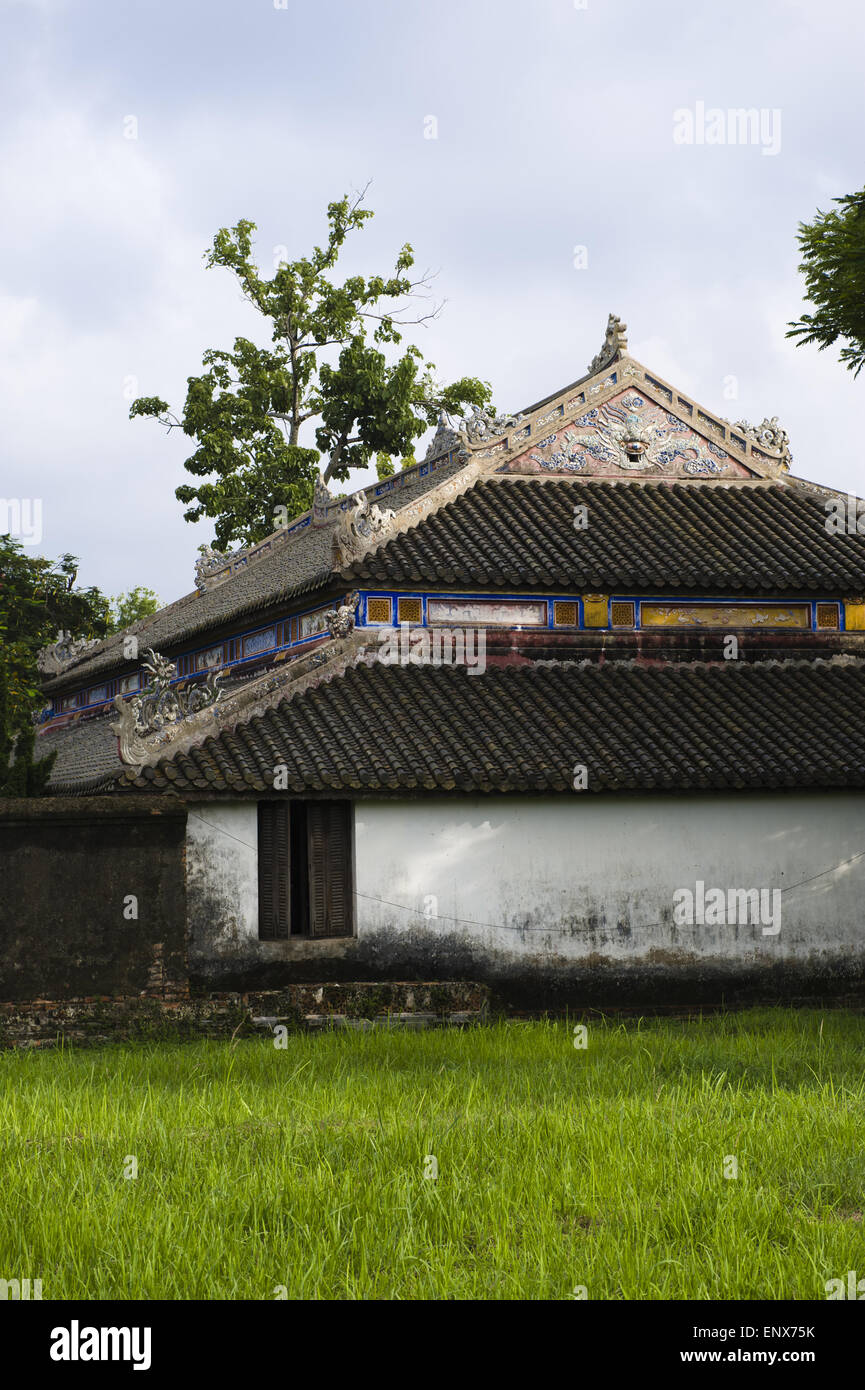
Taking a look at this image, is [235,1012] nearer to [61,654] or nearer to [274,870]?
[274,870]

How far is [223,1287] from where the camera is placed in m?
5.58

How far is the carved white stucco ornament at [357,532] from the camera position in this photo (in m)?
16.5

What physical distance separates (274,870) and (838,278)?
382 inches

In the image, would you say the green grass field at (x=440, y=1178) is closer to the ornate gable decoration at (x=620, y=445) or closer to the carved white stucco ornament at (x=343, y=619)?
the carved white stucco ornament at (x=343, y=619)

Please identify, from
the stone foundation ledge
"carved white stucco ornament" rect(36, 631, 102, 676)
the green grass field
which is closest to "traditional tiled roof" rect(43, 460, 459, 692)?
"carved white stucco ornament" rect(36, 631, 102, 676)

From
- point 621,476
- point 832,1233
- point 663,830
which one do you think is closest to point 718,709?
point 663,830

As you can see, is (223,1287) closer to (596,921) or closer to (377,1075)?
(377,1075)

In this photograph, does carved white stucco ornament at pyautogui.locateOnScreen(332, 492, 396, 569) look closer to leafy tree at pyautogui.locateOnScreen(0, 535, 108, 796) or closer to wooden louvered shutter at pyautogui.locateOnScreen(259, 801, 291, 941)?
wooden louvered shutter at pyautogui.locateOnScreen(259, 801, 291, 941)

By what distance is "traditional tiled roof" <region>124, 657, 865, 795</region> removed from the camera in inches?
557

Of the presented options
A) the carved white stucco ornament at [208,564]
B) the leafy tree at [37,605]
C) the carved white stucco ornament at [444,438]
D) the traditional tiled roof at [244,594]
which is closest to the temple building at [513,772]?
the traditional tiled roof at [244,594]

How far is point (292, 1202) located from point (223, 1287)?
3.54ft

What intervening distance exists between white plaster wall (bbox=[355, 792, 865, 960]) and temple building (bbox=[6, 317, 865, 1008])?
3 cm

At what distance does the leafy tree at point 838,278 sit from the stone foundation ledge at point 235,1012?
29.7 feet
